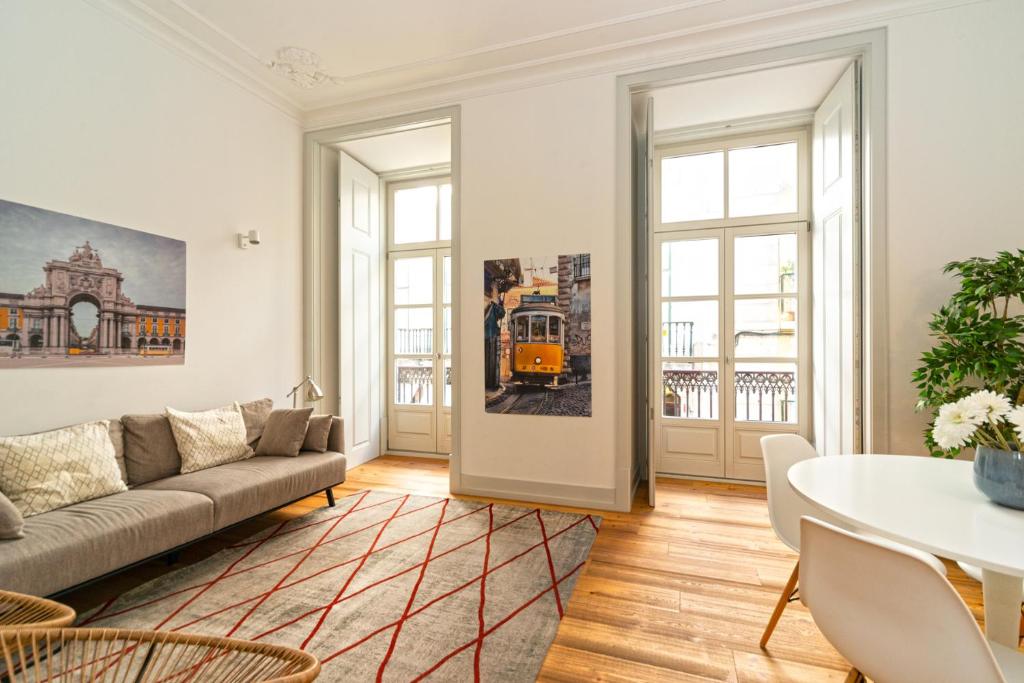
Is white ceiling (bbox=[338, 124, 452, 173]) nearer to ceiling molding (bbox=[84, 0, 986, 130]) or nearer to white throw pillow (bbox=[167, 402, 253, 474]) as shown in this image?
ceiling molding (bbox=[84, 0, 986, 130])

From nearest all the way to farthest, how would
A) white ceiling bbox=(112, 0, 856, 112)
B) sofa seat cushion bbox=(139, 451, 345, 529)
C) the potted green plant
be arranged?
the potted green plant, sofa seat cushion bbox=(139, 451, 345, 529), white ceiling bbox=(112, 0, 856, 112)

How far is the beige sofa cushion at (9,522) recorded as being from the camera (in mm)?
1869

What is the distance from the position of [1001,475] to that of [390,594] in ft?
7.86

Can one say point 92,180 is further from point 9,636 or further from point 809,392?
point 809,392

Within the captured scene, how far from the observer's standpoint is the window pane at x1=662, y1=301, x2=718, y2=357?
14.3 feet

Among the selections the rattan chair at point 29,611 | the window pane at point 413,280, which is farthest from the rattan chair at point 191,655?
the window pane at point 413,280

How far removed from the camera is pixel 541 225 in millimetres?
3732

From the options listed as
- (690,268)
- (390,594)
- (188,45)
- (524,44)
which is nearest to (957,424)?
(390,594)

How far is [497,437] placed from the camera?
386 centimetres

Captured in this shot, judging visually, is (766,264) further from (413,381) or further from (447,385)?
(413,381)

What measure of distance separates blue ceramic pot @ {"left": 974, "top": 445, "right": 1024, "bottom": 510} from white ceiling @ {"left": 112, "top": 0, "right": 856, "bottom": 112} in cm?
297

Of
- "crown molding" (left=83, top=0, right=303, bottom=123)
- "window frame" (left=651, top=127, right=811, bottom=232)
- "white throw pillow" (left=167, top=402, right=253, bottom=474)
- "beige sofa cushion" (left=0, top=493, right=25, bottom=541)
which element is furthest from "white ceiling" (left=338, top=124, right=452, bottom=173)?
"beige sofa cushion" (left=0, top=493, right=25, bottom=541)

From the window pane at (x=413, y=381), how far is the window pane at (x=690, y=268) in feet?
8.54

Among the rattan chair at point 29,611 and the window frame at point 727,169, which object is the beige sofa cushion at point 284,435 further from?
the window frame at point 727,169
